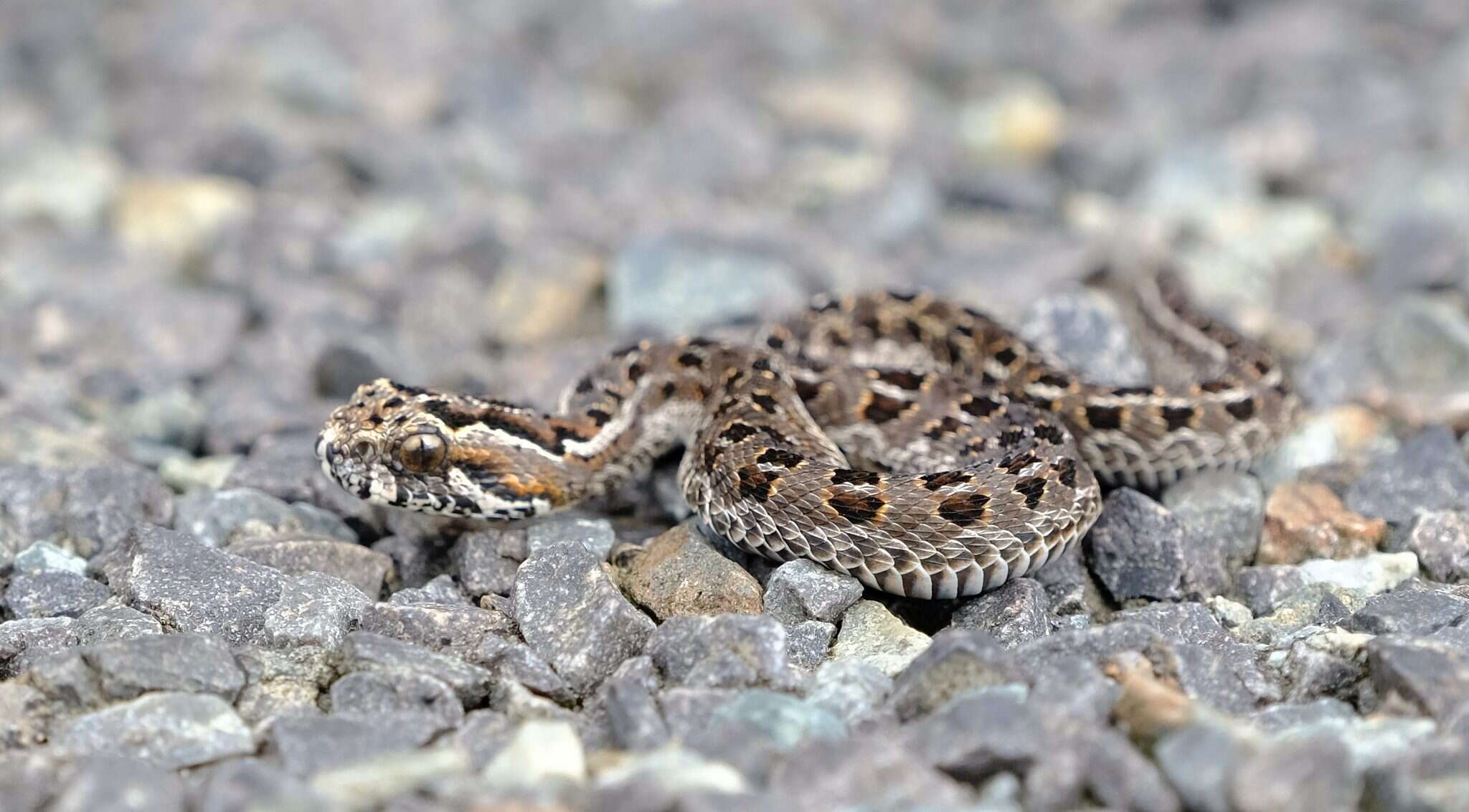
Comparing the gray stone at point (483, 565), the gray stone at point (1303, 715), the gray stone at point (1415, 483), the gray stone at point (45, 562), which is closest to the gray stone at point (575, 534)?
the gray stone at point (483, 565)

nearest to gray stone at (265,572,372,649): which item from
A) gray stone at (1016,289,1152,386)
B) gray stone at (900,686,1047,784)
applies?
gray stone at (900,686,1047,784)

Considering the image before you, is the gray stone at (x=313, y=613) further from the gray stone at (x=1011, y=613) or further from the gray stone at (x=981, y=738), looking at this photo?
the gray stone at (x=1011, y=613)

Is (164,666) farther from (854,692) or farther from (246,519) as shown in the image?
(854,692)

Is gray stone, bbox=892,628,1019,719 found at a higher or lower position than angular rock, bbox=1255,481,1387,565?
higher

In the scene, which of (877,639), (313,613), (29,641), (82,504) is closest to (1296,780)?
(877,639)

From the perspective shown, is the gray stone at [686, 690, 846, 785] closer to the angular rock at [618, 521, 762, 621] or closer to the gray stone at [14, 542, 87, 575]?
the angular rock at [618, 521, 762, 621]

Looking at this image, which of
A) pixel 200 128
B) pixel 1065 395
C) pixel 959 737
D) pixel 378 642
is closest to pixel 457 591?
pixel 378 642

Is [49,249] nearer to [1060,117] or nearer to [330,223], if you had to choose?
[330,223]
